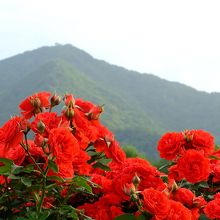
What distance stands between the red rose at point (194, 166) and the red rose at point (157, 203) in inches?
18.9

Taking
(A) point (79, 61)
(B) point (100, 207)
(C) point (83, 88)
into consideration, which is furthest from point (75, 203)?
(A) point (79, 61)

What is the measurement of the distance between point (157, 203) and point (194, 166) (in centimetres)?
51

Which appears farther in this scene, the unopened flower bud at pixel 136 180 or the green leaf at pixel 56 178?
the unopened flower bud at pixel 136 180

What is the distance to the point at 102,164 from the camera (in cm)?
222

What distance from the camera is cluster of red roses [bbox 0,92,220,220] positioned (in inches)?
64.9

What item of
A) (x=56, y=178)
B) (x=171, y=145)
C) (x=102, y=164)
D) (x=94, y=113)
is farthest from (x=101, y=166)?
(x=56, y=178)

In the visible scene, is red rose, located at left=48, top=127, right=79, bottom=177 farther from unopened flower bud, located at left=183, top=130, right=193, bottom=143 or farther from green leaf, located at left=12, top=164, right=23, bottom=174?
unopened flower bud, located at left=183, top=130, right=193, bottom=143

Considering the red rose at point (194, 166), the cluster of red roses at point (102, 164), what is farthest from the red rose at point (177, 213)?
the red rose at point (194, 166)

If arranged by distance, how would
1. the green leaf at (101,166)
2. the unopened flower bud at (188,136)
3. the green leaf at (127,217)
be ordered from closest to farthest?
→ 1. the green leaf at (127,217)
2. the green leaf at (101,166)
3. the unopened flower bud at (188,136)

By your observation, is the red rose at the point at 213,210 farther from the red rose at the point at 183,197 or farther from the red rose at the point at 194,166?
the red rose at the point at 194,166

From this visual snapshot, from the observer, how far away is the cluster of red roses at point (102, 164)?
5.41 feet

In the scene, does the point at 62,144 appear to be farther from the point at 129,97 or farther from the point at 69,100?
the point at 129,97

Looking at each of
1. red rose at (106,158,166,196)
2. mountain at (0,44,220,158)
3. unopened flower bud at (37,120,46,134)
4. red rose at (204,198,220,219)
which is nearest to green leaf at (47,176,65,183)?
unopened flower bud at (37,120,46,134)

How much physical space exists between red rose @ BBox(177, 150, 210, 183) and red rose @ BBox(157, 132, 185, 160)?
18 cm
